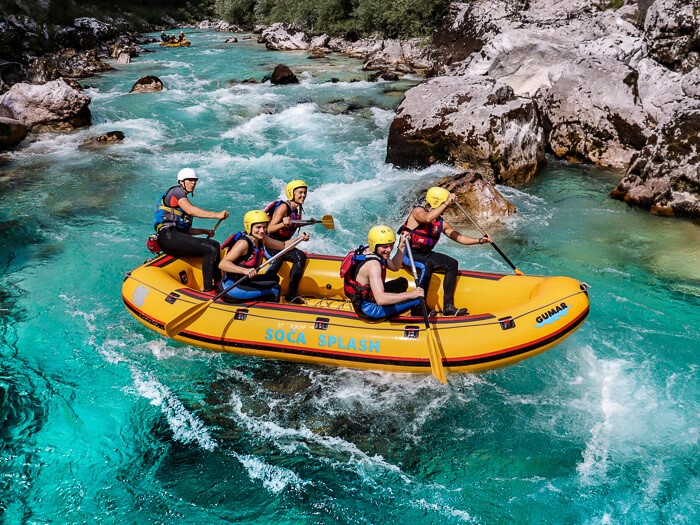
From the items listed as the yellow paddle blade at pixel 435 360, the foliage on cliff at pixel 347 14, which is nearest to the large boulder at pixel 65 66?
the foliage on cliff at pixel 347 14

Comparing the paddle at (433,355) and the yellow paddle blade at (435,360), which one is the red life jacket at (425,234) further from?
the yellow paddle blade at (435,360)

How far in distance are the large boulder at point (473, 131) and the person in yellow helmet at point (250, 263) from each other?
231 inches

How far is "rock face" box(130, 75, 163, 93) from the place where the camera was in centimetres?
1922

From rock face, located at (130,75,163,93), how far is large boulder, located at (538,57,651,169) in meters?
13.5

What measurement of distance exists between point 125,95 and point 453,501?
18207mm

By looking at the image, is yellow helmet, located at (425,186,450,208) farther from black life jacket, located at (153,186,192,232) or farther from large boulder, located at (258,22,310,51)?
large boulder, located at (258,22,310,51)

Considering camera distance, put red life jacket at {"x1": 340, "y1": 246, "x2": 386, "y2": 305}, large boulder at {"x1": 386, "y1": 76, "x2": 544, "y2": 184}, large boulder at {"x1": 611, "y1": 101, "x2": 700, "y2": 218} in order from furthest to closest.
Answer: large boulder at {"x1": 386, "y1": 76, "x2": 544, "y2": 184}
large boulder at {"x1": 611, "y1": 101, "x2": 700, "y2": 218}
red life jacket at {"x1": 340, "y1": 246, "x2": 386, "y2": 305}

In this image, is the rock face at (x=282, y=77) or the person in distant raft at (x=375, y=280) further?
the rock face at (x=282, y=77)

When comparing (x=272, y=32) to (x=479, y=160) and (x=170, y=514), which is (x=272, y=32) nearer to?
(x=479, y=160)

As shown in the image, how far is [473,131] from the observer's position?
35.7 ft

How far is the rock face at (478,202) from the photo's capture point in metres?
9.53

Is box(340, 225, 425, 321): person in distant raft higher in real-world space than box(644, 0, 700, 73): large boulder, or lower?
lower

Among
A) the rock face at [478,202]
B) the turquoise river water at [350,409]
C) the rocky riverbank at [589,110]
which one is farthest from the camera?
the rocky riverbank at [589,110]

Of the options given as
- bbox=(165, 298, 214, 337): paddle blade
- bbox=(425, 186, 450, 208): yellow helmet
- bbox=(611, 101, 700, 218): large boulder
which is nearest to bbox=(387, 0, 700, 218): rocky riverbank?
bbox=(611, 101, 700, 218): large boulder
